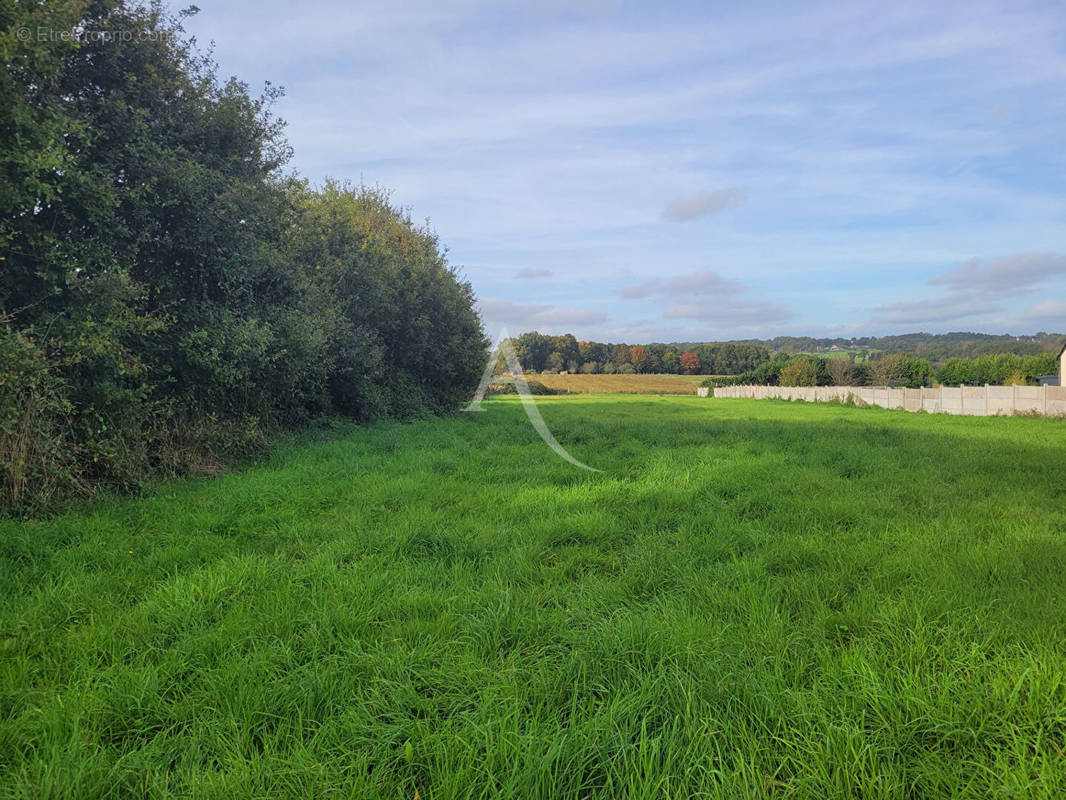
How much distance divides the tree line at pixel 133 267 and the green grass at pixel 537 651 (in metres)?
1.30

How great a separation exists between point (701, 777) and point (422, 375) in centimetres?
1768

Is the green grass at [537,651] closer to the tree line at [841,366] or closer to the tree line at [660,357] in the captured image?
the tree line at [841,366]

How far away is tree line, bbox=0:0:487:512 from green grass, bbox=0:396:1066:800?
51.1 inches

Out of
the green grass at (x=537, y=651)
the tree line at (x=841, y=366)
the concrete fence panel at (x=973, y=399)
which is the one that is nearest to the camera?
the green grass at (x=537, y=651)

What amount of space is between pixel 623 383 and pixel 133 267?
196 ft

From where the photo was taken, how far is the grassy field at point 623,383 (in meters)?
53.2

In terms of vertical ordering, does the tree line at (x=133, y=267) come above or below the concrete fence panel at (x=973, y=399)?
above

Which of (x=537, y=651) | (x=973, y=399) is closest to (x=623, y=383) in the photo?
(x=973, y=399)

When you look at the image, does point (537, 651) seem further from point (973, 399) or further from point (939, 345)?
point (939, 345)

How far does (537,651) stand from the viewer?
2627 millimetres

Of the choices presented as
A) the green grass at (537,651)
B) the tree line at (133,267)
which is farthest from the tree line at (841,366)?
the green grass at (537,651)

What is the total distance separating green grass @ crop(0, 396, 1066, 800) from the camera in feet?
6.08

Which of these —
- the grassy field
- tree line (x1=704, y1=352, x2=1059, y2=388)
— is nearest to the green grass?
the grassy field

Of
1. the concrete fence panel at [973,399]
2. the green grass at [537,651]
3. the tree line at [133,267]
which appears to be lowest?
the green grass at [537,651]
